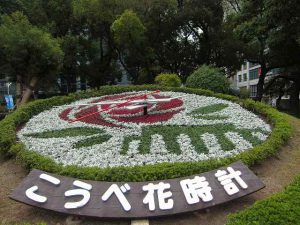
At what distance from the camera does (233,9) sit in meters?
29.7

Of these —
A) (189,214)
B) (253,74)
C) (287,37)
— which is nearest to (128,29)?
(287,37)

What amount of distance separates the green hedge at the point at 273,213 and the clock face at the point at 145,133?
168 centimetres

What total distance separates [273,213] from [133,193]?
73.7 inches

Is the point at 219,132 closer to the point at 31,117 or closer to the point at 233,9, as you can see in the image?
the point at 31,117

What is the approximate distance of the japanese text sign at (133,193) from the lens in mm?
4797

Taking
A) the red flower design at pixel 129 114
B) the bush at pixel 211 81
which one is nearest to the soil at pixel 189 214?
the red flower design at pixel 129 114

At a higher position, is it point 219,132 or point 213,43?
point 213,43

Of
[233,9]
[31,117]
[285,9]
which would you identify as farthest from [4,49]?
[233,9]

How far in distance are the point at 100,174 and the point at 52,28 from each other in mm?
22435

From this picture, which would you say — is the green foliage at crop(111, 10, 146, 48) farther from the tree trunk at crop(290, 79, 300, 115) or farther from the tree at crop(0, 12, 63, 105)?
the tree trunk at crop(290, 79, 300, 115)

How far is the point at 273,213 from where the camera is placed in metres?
4.57

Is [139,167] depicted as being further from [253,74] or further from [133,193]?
[253,74]

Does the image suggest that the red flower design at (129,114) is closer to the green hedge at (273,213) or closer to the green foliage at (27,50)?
the green hedge at (273,213)

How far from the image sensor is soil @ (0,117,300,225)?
4812 millimetres
